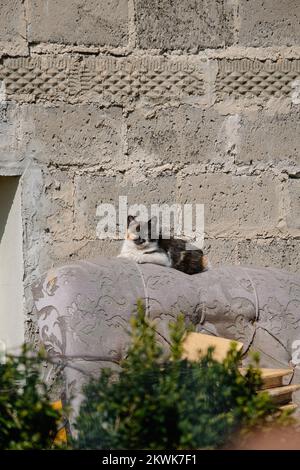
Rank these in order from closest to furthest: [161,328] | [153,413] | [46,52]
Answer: [153,413] < [161,328] < [46,52]

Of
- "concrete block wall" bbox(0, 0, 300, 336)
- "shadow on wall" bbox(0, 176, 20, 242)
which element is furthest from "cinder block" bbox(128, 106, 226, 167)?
"shadow on wall" bbox(0, 176, 20, 242)

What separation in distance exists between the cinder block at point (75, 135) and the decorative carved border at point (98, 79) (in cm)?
6

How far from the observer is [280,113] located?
4.32 metres

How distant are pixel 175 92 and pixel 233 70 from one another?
29 centimetres

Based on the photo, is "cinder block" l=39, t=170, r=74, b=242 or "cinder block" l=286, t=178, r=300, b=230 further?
"cinder block" l=286, t=178, r=300, b=230

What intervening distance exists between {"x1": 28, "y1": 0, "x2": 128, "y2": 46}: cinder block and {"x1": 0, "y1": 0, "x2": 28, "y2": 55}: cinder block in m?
0.04

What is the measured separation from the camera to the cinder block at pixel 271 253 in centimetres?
429

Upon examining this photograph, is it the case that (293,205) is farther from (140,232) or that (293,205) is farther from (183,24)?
(183,24)

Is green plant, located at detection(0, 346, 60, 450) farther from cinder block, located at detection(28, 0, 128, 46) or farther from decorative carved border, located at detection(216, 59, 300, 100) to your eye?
decorative carved border, located at detection(216, 59, 300, 100)

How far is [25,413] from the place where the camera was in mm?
2348

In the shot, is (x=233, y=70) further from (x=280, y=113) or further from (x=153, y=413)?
(x=153, y=413)

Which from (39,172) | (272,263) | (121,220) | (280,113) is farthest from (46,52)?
(272,263)

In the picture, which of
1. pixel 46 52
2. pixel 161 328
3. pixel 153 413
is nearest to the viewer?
pixel 153 413

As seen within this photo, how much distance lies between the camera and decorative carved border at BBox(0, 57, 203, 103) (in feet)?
13.4
